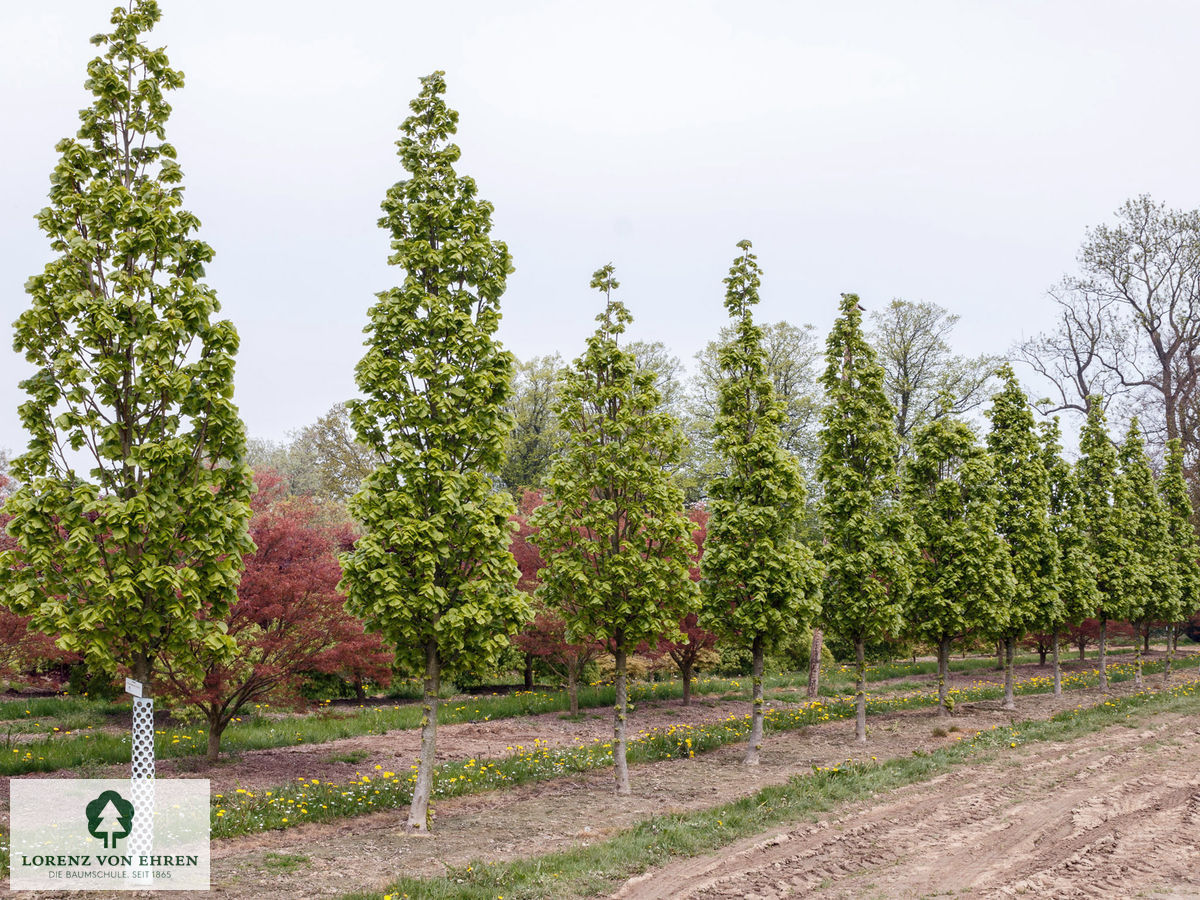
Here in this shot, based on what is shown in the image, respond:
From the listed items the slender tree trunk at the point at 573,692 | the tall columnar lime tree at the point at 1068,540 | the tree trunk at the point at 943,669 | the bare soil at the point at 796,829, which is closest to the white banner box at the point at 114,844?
the bare soil at the point at 796,829

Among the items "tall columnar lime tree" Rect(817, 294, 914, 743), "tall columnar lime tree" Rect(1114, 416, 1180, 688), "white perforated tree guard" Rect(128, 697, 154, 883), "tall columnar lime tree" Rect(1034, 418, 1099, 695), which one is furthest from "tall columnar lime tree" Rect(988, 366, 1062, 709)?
"white perforated tree guard" Rect(128, 697, 154, 883)

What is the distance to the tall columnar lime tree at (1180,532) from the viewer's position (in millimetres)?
29094

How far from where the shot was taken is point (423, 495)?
10930mm

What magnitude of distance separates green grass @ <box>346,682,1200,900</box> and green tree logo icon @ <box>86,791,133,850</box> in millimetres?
3085

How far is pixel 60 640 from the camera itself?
7.63 metres

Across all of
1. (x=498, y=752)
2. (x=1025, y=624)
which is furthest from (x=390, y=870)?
(x=1025, y=624)

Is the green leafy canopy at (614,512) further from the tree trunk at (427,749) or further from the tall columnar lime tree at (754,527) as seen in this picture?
the tree trunk at (427,749)

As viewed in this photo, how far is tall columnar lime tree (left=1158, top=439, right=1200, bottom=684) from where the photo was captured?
29.1 meters

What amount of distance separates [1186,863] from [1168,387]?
31446 millimetres

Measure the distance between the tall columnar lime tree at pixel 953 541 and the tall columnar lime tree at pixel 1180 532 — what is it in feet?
40.5

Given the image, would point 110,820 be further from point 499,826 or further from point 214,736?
point 214,736

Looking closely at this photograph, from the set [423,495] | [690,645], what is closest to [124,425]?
[423,495]

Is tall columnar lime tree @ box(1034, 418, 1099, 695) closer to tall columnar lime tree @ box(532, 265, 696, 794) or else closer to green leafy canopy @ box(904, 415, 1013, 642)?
green leafy canopy @ box(904, 415, 1013, 642)

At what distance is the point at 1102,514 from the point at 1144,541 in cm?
279
